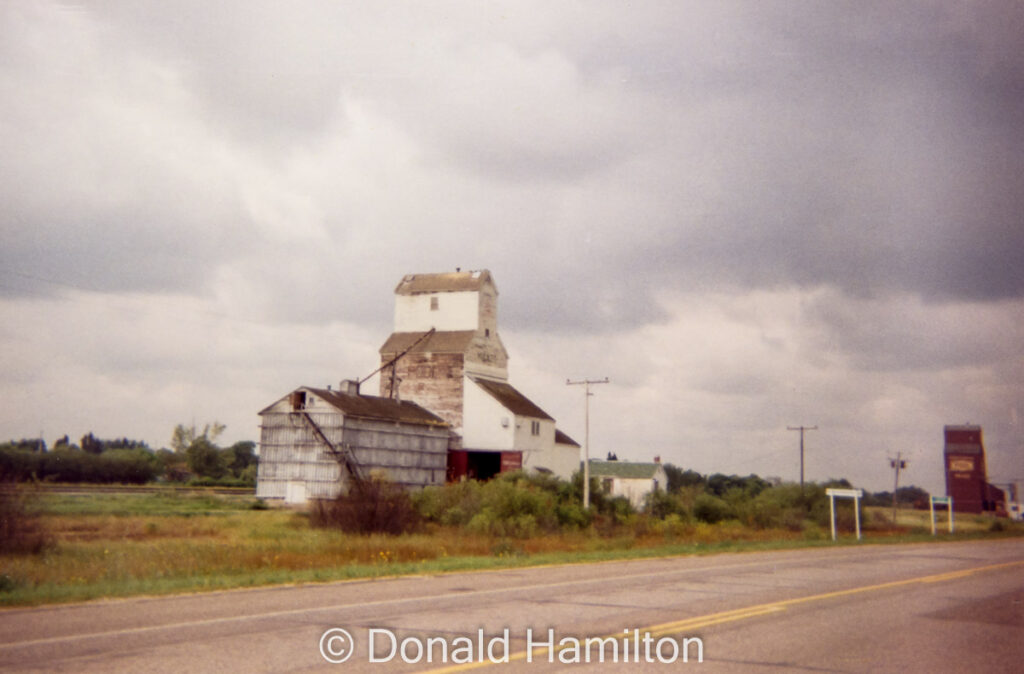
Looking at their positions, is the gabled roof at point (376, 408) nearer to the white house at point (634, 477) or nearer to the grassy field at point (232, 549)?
the grassy field at point (232, 549)

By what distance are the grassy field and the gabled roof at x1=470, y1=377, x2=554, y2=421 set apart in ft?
56.6

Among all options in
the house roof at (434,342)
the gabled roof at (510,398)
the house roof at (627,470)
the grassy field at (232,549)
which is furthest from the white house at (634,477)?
the grassy field at (232,549)

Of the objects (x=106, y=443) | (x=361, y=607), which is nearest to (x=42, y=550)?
(x=361, y=607)

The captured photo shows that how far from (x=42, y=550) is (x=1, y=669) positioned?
1356 centimetres

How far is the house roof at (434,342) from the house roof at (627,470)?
25.1 m

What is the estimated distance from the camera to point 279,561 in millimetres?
18375

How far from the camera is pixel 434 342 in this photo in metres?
56.3

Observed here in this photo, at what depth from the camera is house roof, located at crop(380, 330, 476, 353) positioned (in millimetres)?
55469

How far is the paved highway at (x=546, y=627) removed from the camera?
312 inches

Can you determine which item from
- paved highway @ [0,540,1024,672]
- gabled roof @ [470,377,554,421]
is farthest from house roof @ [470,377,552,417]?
paved highway @ [0,540,1024,672]

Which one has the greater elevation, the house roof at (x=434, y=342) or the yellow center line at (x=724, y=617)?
the house roof at (x=434, y=342)

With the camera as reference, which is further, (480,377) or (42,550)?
(480,377)

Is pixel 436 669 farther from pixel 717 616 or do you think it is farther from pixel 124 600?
pixel 124 600

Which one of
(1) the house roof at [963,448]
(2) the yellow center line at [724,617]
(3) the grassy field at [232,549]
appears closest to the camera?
(2) the yellow center line at [724,617]
